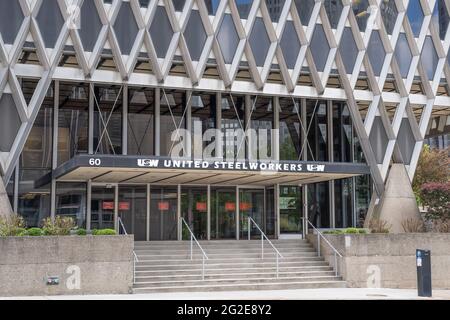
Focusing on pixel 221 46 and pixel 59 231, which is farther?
pixel 221 46

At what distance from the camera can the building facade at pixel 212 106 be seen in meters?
26.2

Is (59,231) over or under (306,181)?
under

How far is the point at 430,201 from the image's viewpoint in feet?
104

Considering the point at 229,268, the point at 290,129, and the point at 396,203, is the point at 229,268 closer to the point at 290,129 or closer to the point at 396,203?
the point at 396,203

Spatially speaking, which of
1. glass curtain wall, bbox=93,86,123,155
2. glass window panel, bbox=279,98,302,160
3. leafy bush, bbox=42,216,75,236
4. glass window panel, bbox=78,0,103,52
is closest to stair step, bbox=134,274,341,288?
leafy bush, bbox=42,216,75,236

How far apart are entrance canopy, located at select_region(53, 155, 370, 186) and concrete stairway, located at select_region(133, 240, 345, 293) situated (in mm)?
2898

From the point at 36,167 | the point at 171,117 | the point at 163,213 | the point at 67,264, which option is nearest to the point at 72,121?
the point at 36,167

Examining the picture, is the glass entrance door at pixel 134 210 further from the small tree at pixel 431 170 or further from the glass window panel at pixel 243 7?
the small tree at pixel 431 170

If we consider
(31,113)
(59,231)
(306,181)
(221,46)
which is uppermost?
(221,46)

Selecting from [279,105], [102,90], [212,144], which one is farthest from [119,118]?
[279,105]

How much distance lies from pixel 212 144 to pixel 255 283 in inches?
365

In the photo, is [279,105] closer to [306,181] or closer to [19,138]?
[306,181]
